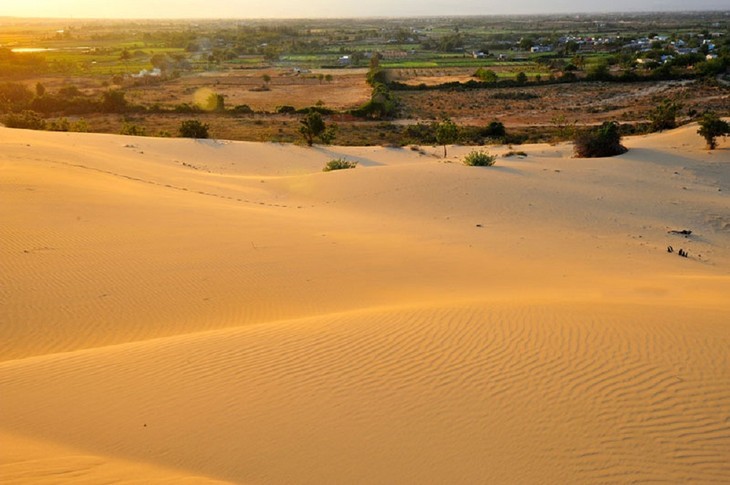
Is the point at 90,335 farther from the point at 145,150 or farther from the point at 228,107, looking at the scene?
the point at 228,107

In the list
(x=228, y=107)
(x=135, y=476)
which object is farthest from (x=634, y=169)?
(x=228, y=107)

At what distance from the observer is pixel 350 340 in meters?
6.91

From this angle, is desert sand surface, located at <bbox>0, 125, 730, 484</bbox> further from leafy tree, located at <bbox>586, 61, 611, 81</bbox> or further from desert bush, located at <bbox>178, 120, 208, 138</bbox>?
leafy tree, located at <bbox>586, 61, 611, 81</bbox>

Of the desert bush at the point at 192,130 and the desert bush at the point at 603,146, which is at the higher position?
the desert bush at the point at 192,130

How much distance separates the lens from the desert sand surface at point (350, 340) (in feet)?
15.8

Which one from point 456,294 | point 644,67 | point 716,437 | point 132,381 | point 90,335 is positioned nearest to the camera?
point 716,437

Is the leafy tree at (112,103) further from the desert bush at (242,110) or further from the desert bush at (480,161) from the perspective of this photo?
the desert bush at (480,161)

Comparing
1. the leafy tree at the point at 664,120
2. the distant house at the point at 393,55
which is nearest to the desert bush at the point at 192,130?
the leafy tree at the point at 664,120

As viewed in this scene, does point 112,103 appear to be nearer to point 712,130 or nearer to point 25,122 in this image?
point 25,122

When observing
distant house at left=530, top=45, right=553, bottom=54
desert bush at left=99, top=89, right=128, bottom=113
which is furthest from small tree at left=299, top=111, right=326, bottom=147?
distant house at left=530, top=45, right=553, bottom=54

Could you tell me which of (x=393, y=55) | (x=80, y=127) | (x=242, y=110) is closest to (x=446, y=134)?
(x=80, y=127)

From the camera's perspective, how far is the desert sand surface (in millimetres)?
4805

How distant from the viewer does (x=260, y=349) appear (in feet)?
22.0

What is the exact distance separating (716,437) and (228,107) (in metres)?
49.4
